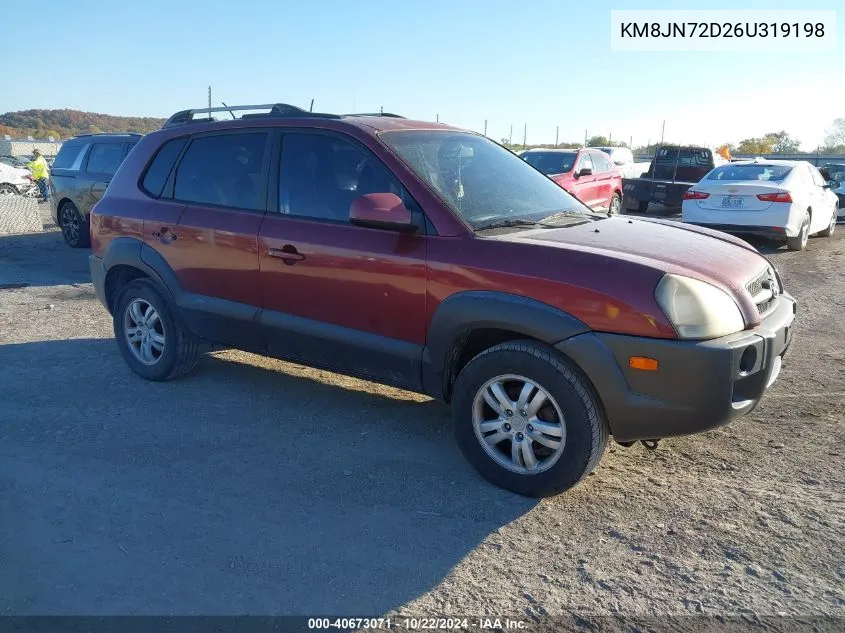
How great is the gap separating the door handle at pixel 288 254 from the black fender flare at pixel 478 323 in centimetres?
104

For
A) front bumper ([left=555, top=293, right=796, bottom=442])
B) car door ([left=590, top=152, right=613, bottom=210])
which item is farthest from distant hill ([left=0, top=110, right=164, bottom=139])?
front bumper ([left=555, top=293, right=796, bottom=442])

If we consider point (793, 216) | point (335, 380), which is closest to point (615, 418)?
point (335, 380)

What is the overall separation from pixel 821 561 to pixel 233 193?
3.95 metres

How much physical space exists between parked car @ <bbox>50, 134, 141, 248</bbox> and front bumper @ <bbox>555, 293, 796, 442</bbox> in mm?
10567

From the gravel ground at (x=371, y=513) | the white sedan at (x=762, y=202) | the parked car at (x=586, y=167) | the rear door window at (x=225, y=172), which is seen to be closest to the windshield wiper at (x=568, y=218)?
the gravel ground at (x=371, y=513)

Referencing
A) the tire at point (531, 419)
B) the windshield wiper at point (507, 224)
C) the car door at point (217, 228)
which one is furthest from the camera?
the car door at point (217, 228)

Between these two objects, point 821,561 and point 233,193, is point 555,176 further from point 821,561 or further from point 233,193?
point 821,561

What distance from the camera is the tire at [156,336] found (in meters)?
5.53

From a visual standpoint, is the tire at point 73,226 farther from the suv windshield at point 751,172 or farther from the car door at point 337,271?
the suv windshield at point 751,172

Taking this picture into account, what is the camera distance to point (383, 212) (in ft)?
13.3

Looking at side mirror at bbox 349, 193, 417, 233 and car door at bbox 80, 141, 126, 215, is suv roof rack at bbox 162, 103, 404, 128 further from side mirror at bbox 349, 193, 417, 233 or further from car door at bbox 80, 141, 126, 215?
car door at bbox 80, 141, 126, 215

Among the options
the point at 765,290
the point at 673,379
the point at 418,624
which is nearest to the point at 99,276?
the point at 418,624

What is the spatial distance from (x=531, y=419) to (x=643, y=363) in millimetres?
637

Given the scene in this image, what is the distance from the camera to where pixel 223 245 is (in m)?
5.01
